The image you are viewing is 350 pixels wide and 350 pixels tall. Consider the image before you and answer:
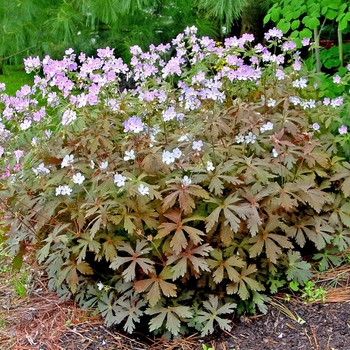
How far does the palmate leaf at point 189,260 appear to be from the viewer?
189 cm

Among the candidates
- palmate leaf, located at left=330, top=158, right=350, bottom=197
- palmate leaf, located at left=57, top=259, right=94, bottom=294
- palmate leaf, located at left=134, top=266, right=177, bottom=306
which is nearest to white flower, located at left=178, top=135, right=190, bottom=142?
palmate leaf, located at left=134, top=266, right=177, bottom=306

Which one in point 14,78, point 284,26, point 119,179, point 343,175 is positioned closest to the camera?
point 119,179

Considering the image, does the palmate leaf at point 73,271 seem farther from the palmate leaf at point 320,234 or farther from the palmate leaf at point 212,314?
the palmate leaf at point 320,234

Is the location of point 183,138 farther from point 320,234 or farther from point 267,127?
point 320,234

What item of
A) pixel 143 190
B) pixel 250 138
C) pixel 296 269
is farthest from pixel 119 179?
pixel 296 269

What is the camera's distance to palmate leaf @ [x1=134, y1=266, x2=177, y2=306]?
1902mm

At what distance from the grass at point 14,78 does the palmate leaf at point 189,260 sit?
13.5ft

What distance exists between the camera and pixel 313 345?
1.95 m

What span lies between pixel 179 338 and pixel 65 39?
3.07 m

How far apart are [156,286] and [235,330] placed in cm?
43

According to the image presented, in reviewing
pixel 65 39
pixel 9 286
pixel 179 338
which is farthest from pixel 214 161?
pixel 65 39

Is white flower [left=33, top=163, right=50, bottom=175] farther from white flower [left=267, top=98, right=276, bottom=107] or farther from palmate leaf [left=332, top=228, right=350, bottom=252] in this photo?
palmate leaf [left=332, top=228, right=350, bottom=252]

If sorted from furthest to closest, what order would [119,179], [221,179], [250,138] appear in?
[250,138]
[221,179]
[119,179]

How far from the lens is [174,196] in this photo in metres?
1.86
